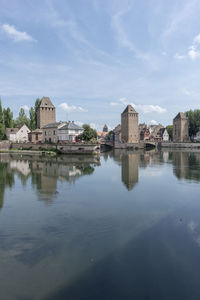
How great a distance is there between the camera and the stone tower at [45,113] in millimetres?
93500

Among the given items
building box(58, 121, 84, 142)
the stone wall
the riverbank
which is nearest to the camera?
the riverbank

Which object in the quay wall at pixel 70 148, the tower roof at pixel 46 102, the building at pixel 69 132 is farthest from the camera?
the tower roof at pixel 46 102

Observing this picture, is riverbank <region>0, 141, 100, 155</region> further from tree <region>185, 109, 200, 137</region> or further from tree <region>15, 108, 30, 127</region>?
tree <region>185, 109, 200, 137</region>

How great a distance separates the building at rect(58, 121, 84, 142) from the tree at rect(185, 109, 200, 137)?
76341mm

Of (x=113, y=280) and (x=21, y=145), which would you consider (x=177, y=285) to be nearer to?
(x=113, y=280)

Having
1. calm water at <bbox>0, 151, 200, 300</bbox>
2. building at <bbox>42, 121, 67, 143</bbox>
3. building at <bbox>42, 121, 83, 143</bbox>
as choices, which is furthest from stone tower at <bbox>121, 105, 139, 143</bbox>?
calm water at <bbox>0, 151, 200, 300</bbox>

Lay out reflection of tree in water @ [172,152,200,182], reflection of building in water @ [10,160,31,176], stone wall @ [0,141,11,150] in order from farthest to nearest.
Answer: stone wall @ [0,141,11,150] → reflection of building in water @ [10,160,31,176] → reflection of tree in water @ [172,152,200,182]

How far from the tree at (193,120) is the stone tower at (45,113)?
3121 inches

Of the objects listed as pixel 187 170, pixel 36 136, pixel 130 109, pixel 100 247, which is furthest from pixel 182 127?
pixel 100 247

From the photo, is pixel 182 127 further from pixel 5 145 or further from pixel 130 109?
pixel 5 145

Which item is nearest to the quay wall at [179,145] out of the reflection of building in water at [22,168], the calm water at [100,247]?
the reflection of building in water at [22,168]

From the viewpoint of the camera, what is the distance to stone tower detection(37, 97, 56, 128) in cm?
9350

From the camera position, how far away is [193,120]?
12162 cm

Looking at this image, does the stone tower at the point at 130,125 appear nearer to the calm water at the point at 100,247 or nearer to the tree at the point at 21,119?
the tree at the point at 21,119
